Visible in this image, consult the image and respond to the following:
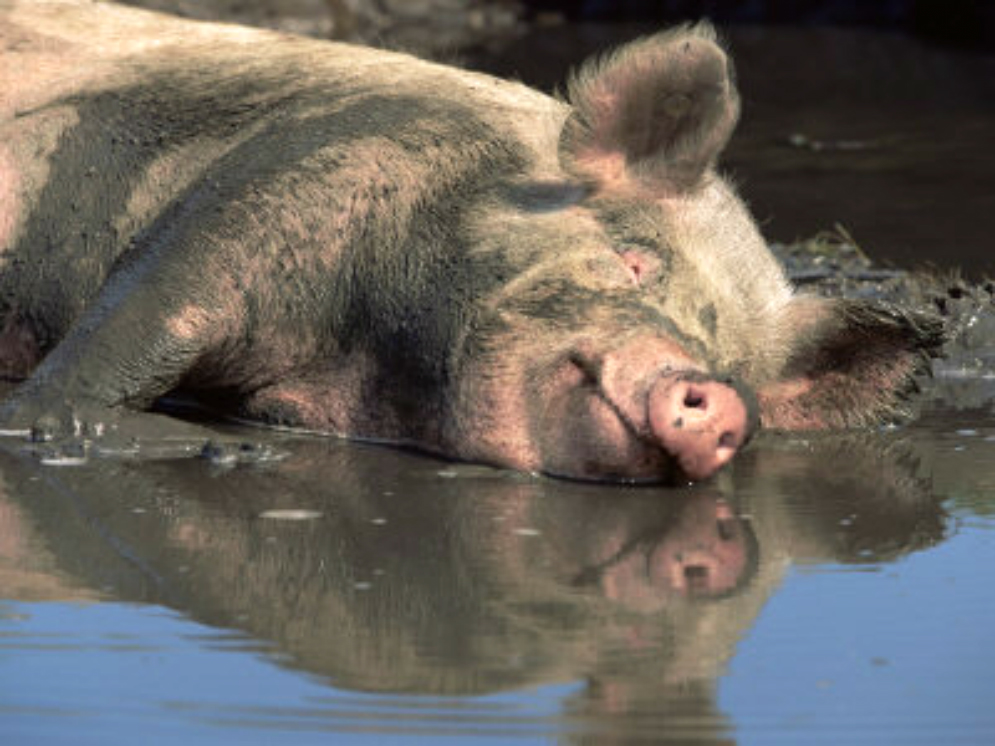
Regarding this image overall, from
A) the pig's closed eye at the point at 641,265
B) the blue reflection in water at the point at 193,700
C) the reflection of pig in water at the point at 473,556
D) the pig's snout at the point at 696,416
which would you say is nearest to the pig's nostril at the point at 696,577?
the reflection of pig in water at the point at 473,556

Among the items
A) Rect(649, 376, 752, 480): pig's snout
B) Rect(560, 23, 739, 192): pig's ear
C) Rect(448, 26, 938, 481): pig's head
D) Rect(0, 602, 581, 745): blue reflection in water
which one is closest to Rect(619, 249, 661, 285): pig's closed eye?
Rect(448, 26, 938, 481): pig's head

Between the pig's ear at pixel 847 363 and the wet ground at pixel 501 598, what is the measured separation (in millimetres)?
81

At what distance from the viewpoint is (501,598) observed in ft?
14.7

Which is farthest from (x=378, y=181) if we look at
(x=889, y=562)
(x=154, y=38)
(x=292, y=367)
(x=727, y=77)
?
(x=889, y=562)

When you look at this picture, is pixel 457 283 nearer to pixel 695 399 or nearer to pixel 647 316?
pixel 647 316

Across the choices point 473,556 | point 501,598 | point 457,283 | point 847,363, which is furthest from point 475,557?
point 847,363

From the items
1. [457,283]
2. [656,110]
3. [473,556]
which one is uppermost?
[656,110]

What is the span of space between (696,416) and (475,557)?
2.40 feet

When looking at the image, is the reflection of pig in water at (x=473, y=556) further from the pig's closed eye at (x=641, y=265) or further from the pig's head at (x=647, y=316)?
the pig's closed eye at (x=641, y=265)

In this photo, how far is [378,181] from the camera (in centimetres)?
607

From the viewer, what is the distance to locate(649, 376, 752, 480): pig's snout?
17.4ft

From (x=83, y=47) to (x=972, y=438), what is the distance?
9.08 ft

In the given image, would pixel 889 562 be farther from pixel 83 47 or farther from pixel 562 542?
pixel 83 47

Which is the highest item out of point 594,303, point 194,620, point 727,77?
point 727,77
